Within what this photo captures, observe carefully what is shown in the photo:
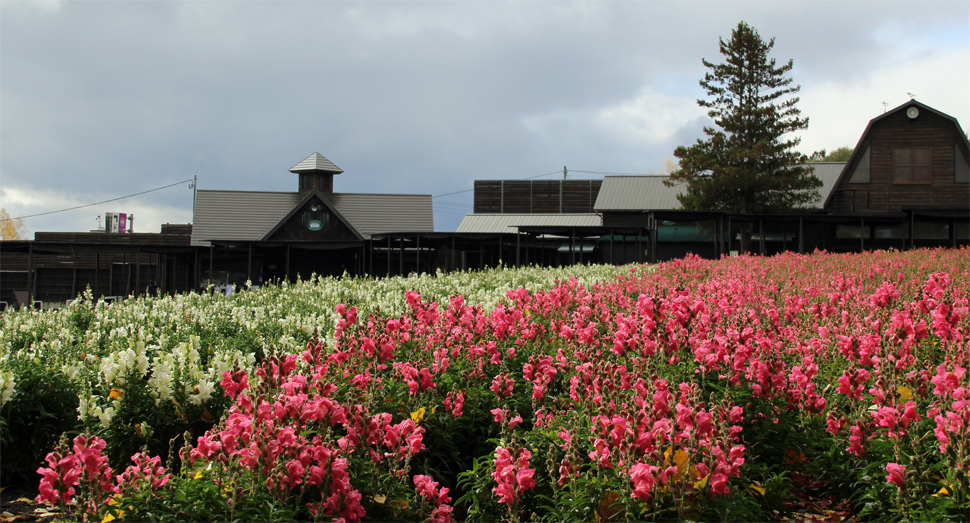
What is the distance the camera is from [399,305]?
34.6 feet

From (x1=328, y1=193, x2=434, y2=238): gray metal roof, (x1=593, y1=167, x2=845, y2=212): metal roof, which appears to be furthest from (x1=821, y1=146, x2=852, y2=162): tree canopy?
(x1=328, y1=193, x2=434, y2=238): gray metal roof

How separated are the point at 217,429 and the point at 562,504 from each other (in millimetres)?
1880

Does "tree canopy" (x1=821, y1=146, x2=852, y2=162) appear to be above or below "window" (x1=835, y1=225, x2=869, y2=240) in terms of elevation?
above

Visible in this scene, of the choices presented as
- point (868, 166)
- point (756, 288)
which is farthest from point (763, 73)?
point (756, 288)

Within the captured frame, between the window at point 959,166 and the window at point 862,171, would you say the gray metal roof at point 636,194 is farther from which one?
the window at point 959,166

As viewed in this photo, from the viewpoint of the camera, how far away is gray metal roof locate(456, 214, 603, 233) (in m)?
51.2

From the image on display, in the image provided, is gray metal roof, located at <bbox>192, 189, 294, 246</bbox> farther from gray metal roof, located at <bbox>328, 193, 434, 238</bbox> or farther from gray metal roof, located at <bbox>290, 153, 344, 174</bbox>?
gray metal roof, located at <bbox>328, 193, 434, 238</bbox>

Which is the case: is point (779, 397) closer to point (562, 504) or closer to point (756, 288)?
point (562, 504)

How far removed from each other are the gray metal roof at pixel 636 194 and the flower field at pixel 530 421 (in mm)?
35533

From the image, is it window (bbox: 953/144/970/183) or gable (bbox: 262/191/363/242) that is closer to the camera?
window (bbox: 953/144/970/183)

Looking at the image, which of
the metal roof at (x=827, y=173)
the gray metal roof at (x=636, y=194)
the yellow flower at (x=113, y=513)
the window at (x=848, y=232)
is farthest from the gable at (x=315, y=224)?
the yellow flower at (x=113, y=513)

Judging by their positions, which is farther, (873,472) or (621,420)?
(873,472)

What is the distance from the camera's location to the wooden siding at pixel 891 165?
110 ft

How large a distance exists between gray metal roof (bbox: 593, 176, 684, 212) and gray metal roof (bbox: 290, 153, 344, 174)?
59.2 feet
